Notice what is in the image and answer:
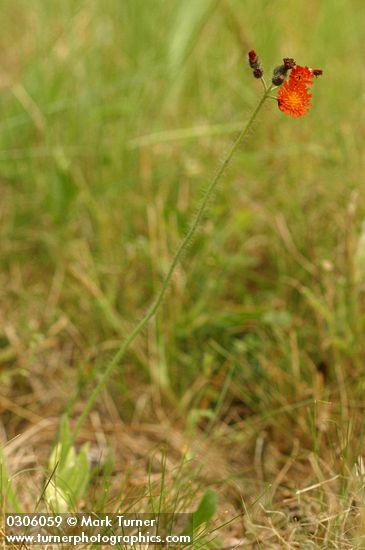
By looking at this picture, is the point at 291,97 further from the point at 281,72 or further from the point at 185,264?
the point at 185,264

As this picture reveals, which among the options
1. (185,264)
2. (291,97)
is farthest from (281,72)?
(185,264)

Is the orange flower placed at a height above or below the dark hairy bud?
below

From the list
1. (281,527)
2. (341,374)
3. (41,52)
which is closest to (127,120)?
(41,52)

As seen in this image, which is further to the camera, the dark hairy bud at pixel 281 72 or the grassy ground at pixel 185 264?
the grassy ground at pixel 185 264

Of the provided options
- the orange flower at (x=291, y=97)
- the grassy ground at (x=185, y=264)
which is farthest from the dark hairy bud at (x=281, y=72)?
the grassy ground at (x=185, y=264)

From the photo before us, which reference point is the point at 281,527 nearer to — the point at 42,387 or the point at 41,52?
the point at 42,387

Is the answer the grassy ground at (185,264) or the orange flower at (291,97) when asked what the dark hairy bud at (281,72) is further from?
the grassy ground at (185,264)

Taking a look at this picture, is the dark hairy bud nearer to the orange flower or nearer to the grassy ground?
the orange flower

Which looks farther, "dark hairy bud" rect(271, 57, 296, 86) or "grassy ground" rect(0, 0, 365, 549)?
"grassy ground" rect(0, 0, 365, 549)

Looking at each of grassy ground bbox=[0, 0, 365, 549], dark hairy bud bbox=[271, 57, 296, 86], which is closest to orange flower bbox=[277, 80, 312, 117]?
dark hairy bud bbox=[271, 57, 296, 86]
